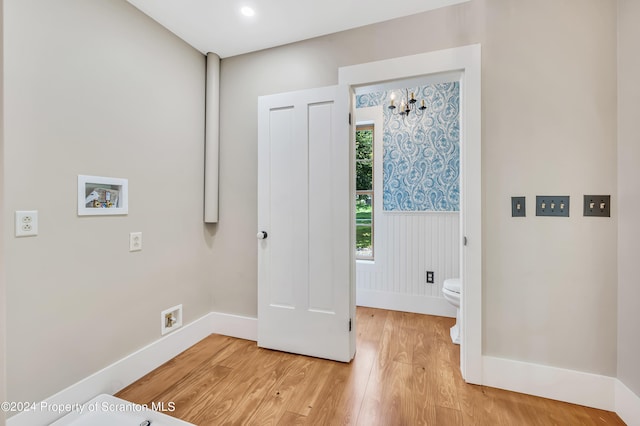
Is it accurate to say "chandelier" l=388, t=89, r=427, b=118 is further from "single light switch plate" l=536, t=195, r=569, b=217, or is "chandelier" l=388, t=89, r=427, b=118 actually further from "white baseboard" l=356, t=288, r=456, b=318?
"white baseboard" l=356, t=288, r=456, b=318

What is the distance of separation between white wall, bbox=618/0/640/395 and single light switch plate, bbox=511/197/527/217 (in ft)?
1.46

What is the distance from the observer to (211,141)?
2.49 metres

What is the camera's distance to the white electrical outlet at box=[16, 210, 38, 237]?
1.37 m

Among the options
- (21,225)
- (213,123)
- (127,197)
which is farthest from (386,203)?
(21,225)

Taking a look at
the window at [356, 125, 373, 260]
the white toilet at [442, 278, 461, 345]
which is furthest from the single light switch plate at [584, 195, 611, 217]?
the window at [356, 125, 373, 260]

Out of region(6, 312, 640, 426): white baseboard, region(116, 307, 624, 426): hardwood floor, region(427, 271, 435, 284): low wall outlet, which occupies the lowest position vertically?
region(116, 307, 624, 426): hardwood floor

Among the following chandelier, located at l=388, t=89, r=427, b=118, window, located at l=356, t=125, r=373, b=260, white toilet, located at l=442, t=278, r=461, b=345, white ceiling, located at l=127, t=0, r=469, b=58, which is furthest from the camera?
window, located at l=356, t=125, r=373, b=260

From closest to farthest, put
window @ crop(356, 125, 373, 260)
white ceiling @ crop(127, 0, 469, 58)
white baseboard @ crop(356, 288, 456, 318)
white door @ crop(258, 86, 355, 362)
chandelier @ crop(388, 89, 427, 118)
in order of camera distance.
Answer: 1. white ceiling @ crop(127, 0, 469, 58)
2. white door @ crop(258, 86, 355, 362)
3. chandelier @ crop(388, 89, 427, 118)
4. white baseboard @ crop(356, 288, 456, 318)
5. window @ crop(356, 125, 373, 260)

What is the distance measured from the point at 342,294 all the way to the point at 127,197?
1.61 meters

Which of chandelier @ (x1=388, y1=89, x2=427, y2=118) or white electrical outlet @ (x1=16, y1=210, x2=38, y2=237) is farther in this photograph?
chandelier @ (x1=388, y1=89, x2=427, y2=118)

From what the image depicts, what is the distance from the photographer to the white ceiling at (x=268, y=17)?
1857 mm

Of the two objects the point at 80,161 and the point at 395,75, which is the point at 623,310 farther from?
the point at 80,161

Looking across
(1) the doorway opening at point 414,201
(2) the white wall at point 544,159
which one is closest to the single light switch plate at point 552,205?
(2) the white wall at point 544,159

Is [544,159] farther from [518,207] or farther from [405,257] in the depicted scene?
[405,257]
